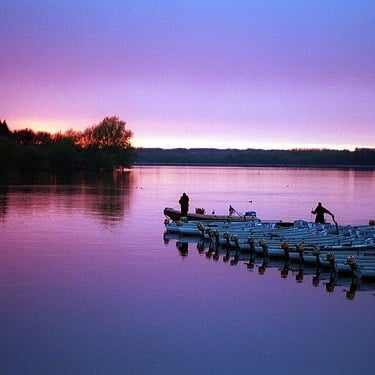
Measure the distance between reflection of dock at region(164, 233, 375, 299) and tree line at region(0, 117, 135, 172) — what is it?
66692 millimetres

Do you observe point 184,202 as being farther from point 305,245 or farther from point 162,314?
point 162,314

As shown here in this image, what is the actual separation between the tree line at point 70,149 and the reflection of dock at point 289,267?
219ft

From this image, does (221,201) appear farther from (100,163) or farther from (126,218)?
(100,163)

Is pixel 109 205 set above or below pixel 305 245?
below

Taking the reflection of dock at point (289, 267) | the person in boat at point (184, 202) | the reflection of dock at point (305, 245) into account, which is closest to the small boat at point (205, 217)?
the person in boat at point (184, 202)

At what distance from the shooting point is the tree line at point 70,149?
106000mm

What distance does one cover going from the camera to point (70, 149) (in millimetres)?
117625

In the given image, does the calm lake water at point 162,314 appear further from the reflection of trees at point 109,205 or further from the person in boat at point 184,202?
the reflection of trees at point 109,205

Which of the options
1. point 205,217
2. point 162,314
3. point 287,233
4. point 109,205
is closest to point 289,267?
point 287,233

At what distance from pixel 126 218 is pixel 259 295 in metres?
24.3

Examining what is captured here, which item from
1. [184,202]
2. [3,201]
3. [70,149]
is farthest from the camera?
[70,149]

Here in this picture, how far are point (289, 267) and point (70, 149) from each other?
94.7m

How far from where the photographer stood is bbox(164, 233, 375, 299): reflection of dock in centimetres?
2330

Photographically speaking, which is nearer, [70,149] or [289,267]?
[289,267]
